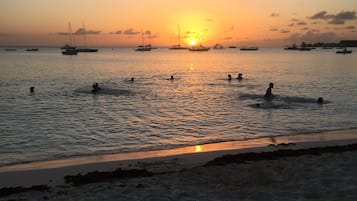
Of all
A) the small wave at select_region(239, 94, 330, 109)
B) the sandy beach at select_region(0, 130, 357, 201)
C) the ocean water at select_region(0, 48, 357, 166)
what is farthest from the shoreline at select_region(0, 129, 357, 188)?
the small wave at select_region(239, 94, 330, 109)

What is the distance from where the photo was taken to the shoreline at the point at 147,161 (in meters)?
12.0

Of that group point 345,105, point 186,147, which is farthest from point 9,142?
point 345,105

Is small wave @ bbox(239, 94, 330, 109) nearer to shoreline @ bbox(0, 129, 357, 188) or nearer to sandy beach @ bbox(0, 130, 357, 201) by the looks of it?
shoreline @ bbox(0, 129, 357, 188)

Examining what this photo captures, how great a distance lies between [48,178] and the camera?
11727 millimetres

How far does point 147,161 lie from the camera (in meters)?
13.7

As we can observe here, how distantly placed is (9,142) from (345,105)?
82.2 ft

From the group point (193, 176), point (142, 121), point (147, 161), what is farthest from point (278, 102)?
point (193, 176)

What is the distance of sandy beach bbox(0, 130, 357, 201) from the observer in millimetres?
9617

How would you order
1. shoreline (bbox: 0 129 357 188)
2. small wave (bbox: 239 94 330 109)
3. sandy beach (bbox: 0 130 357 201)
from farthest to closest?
1. small wave (bbox: 239 94 330 109)
2. shoreline (bbox: 0 129 357 188)
3. sandy beach (bbox: 0 130 357 201)

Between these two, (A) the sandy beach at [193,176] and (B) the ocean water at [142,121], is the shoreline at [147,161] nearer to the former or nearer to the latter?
(A) the sandy beach at [193,176]

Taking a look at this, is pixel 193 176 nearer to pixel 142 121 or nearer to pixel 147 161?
pixel 147 161

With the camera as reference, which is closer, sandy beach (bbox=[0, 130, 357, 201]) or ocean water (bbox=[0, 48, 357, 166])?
sandy beach (bbox=[0, 130, 357, 201])

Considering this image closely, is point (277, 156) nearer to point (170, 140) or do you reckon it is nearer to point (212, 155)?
point (212, 155)

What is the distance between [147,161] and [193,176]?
294 centimetres
